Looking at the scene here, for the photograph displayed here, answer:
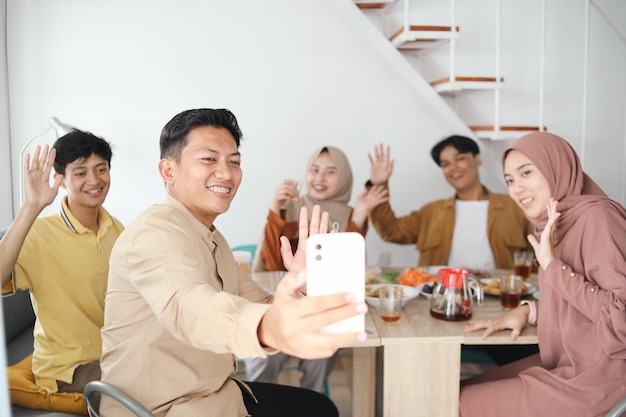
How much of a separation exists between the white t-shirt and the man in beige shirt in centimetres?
132

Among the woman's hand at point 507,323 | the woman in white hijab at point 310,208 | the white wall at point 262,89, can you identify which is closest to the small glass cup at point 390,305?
the woman's hand at point 507,323

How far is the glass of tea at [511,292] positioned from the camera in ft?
5.17

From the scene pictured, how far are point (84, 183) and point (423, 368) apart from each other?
1.11m

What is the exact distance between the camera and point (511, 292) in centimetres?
157

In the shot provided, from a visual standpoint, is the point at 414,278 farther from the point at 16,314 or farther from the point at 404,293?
the point at 16,314

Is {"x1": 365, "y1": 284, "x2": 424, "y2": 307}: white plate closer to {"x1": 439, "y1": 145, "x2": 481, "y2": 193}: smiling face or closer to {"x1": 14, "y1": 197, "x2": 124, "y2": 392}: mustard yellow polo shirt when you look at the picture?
{"x1": 14, "y1": 197, "x2": 124, "y2": 392}: mustard yellow polo shirt

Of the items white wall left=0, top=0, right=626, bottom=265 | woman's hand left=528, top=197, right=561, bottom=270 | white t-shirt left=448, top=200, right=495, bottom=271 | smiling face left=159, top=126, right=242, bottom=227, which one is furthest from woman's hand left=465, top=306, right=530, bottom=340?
white wall left=0, top=0, right=626, bottom=265

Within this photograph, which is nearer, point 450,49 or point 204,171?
point 204,171

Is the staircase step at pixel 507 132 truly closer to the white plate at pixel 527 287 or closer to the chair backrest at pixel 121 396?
the white plate at pixel 527 287

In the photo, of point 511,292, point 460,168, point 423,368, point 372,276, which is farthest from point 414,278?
point 460,168

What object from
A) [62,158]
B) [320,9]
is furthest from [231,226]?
[62,158]

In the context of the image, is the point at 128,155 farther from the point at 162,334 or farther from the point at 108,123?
the point at 162,334

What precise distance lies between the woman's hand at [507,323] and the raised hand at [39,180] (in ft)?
3.85

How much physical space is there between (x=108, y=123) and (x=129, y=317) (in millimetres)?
2028
